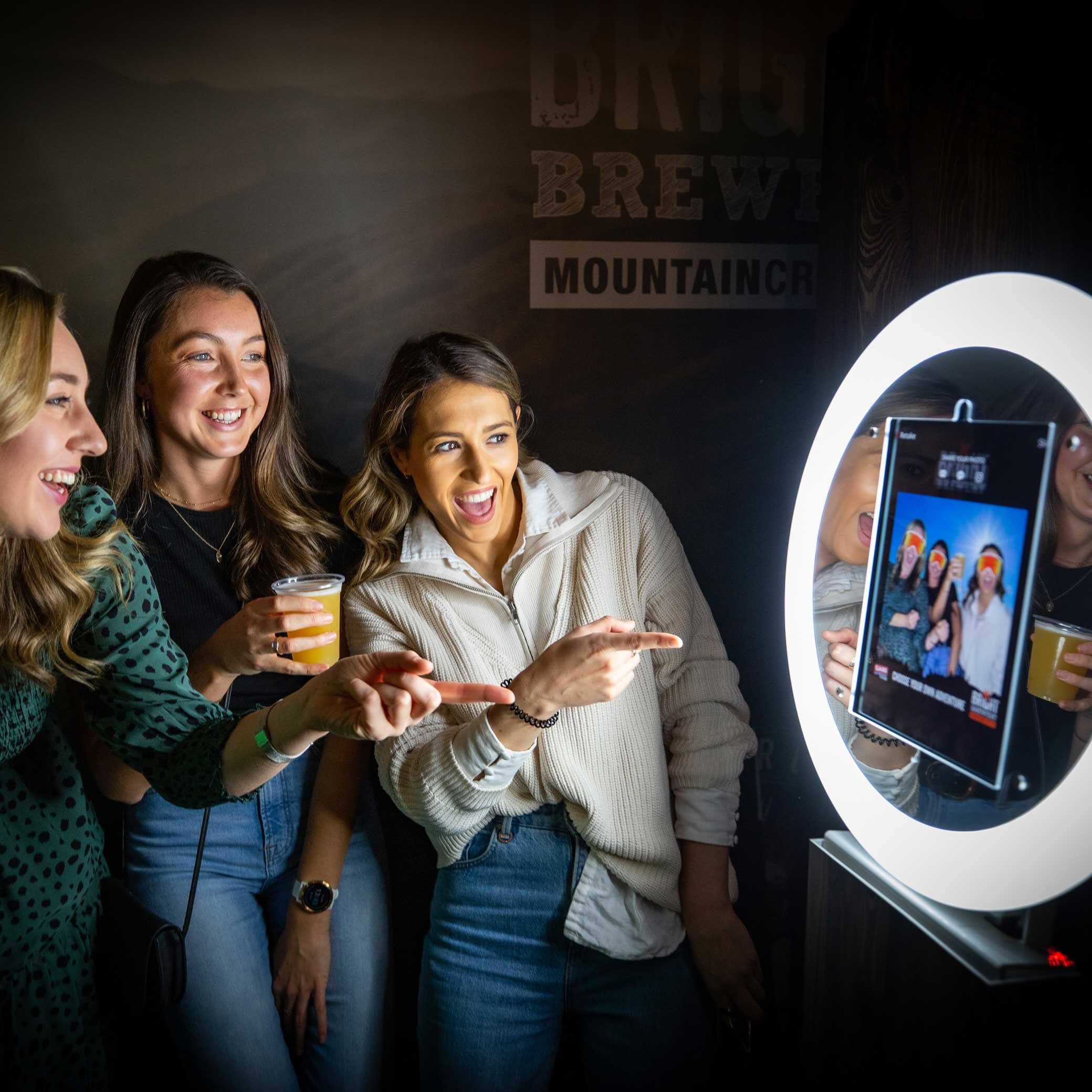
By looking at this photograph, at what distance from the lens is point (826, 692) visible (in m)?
1.30

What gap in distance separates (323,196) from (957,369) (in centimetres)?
145

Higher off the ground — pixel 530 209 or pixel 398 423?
pixel 530 209

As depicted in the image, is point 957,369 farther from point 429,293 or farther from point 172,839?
point 172,839

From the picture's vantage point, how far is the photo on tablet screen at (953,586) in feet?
3.09

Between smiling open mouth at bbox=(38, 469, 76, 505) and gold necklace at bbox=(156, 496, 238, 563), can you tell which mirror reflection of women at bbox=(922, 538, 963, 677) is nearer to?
smiling open mouth at bbox=(38, 469, 76, 505)

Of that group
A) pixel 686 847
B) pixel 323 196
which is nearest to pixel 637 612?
pixel 686 847

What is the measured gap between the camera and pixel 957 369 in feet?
3.51

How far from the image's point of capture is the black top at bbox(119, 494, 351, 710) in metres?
→ 1.80

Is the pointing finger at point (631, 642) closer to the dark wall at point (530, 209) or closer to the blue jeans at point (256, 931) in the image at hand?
the dark wall at point (530, 209)

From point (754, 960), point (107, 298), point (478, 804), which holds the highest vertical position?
point (107, 298)

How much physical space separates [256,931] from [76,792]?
19.6 inches

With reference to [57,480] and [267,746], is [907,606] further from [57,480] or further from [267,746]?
[57,480]

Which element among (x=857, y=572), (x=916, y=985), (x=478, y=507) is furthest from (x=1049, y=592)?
→ (x=478, y=507)

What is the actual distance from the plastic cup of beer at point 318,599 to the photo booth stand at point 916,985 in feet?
2.93
